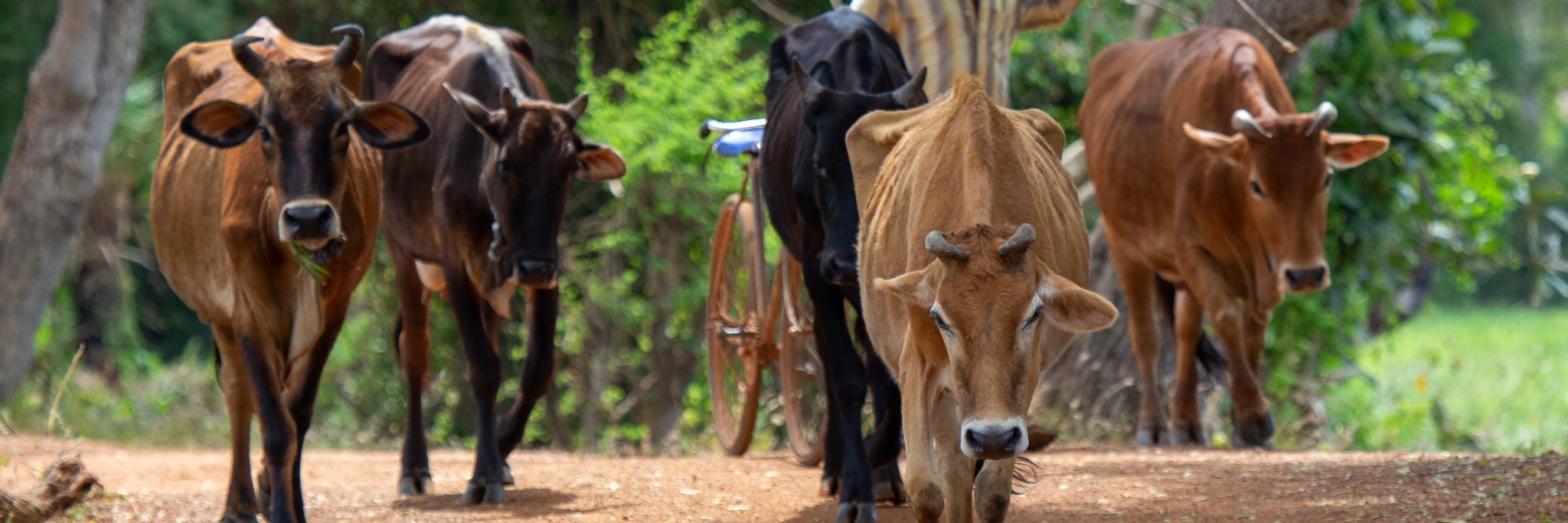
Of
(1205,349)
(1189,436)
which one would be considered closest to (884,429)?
(1189,436)

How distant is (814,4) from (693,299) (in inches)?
111

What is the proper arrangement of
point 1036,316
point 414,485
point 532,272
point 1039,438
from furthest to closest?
point 414,485
point 532,272
point 1039,438
point 1036,316

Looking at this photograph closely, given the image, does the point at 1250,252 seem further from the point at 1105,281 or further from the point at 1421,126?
the point at 1421,126

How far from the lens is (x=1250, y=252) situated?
26.5ft

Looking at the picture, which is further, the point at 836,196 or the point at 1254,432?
the point at 1254,432

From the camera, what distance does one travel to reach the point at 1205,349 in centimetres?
905

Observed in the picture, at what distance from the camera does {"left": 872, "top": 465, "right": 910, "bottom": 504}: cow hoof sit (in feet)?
19.6

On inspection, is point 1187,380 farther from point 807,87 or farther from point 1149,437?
point 807,87

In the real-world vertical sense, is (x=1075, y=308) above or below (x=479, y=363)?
above

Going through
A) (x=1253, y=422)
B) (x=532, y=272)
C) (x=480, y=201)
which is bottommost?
Answer: (x=1253, y=422)

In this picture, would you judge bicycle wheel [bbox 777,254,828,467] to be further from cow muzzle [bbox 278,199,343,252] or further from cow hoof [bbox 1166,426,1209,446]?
cow muzzle [bbox 278,199,343,252]

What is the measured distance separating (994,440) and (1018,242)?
20.4 inches

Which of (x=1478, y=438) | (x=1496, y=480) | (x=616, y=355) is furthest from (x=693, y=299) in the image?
(x=1496, y=480)

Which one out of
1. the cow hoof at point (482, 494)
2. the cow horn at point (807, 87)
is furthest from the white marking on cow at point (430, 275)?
the cow horn at point (807, 87)
